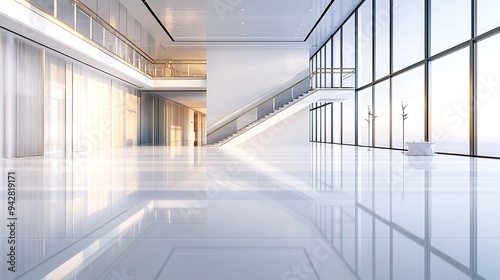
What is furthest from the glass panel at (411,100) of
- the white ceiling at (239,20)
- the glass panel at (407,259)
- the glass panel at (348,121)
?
the glass panel at (407,259)

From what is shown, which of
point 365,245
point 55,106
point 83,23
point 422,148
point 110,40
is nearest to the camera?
point 365,245

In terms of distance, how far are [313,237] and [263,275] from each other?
3.04ft

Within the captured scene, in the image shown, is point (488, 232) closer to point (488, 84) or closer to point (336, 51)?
point (488, 84)

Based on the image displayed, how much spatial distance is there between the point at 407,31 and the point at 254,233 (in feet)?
64.4

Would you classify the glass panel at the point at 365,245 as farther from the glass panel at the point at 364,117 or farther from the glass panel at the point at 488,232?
→ the glass panel at the point at 364,117

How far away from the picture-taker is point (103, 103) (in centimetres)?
2206

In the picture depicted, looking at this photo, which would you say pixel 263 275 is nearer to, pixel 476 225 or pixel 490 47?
pixel 476 225

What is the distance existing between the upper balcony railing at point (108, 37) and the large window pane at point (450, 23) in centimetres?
1412

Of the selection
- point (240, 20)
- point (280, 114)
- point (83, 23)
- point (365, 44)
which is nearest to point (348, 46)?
point (365, 44)

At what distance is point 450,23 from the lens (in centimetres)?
1847

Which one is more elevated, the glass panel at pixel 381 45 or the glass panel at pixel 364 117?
the glass panel at pixel 381 45

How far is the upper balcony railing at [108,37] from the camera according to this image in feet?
45.1

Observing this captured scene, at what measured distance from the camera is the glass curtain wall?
14.7 meters

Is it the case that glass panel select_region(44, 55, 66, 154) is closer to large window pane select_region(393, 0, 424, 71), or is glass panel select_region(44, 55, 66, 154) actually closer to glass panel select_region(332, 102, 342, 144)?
large window pane select_region(393, 0, 424, 71)
